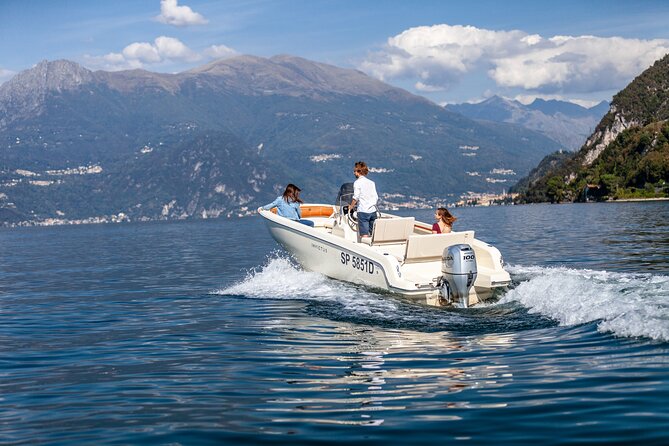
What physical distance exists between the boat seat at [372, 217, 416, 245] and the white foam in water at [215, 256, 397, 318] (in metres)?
1.57

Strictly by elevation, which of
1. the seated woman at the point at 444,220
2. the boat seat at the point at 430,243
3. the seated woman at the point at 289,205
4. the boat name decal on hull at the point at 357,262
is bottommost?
the boat name decal on hull at the point at 357,262

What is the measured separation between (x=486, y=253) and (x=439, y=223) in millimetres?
1306

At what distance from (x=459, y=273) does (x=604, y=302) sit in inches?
117

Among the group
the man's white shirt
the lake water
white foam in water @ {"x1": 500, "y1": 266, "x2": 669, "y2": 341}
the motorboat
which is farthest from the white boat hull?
white foam in water @ {"x1": 500, "y1": 266, "x2": 669, "y2": 341}

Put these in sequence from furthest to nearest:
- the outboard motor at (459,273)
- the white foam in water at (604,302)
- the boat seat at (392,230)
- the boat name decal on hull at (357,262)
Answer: the boat seat at (392,230) < the boat name decal on hull at (357,262) < the outboard motor at (459,273) < the white foam in water at (604,302)

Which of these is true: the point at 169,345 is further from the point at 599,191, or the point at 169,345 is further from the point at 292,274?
the point at 599,191

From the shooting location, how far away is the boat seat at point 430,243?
16109mm

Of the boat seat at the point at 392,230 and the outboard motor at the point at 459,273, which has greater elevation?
the boat seat at the point at 392,230

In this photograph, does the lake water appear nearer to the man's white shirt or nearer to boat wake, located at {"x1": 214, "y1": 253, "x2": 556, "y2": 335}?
boat wake, located at {"x1": 214, "y1": 253, "x2": 556, "y2": 335}

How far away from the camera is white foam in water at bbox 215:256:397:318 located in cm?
1509

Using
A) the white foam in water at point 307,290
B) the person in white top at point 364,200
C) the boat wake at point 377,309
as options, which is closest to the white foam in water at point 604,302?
the boat wake at point 377,309

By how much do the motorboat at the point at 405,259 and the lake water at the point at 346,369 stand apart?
415 mm

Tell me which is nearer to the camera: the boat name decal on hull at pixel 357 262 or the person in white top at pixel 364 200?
the boat name decal on hull at pixel 357 262

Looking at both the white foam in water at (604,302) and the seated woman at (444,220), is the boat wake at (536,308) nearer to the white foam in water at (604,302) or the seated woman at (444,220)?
the white foam in water at (604,302)
